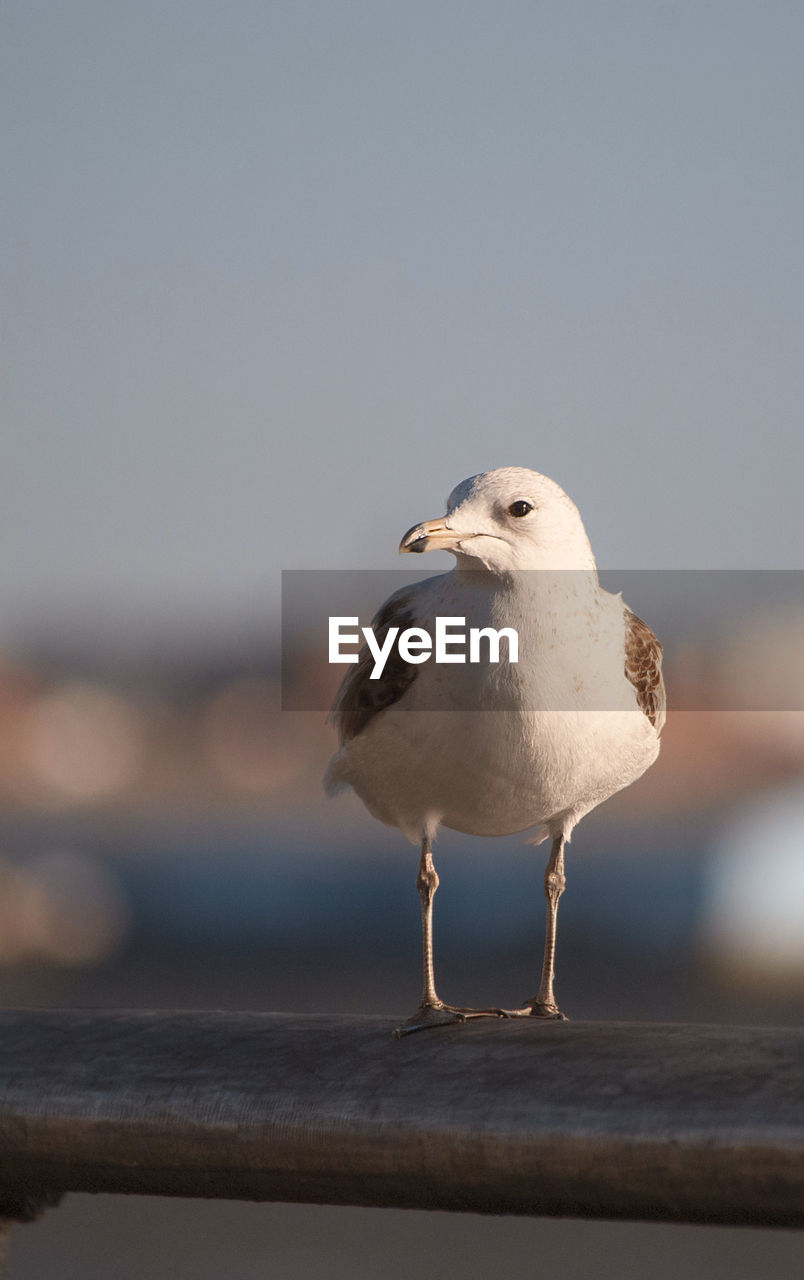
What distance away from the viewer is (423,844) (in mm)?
4145

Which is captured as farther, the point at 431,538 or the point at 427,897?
the point at 427,897

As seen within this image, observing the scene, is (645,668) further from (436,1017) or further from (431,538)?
(436,1017)

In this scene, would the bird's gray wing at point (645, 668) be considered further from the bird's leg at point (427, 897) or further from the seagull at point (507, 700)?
the bird's leg at point (427, 897)

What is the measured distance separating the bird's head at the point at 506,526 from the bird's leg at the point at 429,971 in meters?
0.80

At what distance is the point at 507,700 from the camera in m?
3.65

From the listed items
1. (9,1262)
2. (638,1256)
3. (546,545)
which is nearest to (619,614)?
(546,545)

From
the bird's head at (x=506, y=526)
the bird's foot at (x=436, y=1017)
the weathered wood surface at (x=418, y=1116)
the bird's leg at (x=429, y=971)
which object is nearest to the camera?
the weathered wood surface at (x=418, y=1116)

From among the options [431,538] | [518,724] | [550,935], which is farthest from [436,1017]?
[431,538]

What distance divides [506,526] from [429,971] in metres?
1.14

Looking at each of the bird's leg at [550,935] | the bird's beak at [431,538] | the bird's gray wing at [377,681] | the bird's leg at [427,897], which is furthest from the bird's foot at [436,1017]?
the bird's beak at [431,538]

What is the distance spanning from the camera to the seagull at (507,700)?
145 inches

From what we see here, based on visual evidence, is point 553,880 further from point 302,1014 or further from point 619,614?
point 302,1014

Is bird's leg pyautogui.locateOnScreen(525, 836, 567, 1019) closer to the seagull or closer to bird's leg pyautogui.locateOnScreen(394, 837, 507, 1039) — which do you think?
the seagull

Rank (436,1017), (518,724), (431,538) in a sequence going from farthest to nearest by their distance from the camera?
1. (431,538)
2. (518,724)
3. (436,1017)
